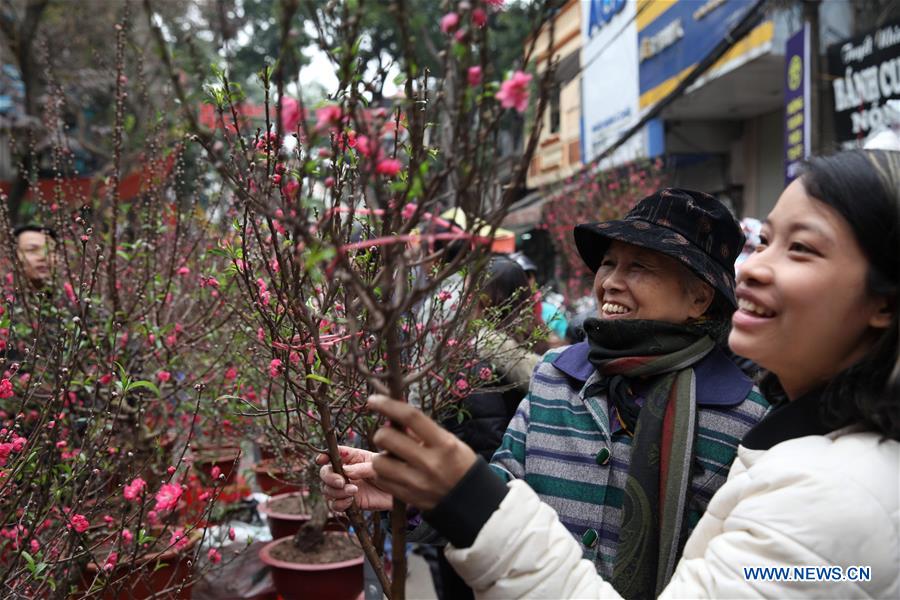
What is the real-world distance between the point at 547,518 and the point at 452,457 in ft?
0.64

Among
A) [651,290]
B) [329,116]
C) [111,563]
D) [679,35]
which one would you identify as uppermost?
[679,35]

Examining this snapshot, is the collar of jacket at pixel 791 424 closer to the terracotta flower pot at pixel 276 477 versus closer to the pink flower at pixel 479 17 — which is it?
the pink flower at pixel 479 17

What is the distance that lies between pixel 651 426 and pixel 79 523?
1555 mm

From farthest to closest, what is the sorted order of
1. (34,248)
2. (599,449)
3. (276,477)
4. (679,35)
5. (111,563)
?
(679,35) < (276,477) < (34,248) < (111,563) < (599,449)

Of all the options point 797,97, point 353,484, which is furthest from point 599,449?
point 797,97

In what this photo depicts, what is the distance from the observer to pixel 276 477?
14.9 feet

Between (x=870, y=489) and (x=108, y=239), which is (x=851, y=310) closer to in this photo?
(x=870, y=489)

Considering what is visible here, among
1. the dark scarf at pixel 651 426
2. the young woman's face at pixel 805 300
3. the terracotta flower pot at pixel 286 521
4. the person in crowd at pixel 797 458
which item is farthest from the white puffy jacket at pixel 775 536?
the terracotta flower pot at pixel 286 521

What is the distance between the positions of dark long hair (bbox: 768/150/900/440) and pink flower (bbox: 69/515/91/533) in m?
1.82

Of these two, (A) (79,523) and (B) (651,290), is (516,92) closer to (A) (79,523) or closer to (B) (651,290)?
(B) (651,290)

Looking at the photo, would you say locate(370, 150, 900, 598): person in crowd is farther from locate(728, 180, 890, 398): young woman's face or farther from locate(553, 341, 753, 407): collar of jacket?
locate(553, 341, 753, 407): collar of jacket

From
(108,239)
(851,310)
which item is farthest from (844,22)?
(851,310)

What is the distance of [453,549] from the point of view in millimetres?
1145

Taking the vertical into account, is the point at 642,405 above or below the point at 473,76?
below
